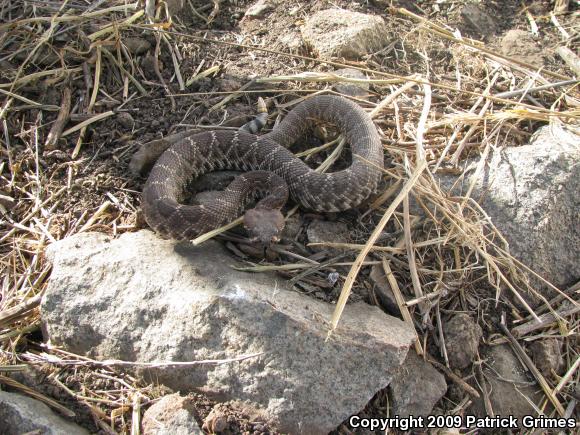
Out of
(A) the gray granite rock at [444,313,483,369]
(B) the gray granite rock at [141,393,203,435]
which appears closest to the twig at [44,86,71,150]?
(B) the gray granite rock at [141,393,203,435]

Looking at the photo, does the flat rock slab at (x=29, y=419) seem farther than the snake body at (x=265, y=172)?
No

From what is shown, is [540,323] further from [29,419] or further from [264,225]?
[29,419]

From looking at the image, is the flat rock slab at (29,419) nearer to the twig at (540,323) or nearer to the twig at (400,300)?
the twig at (400,300)

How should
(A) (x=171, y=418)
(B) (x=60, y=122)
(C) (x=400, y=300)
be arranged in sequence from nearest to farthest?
1. (A) (x=171, y=418)
2. (C) (x=400, y=300)
3. (B) (x=60, y=122)

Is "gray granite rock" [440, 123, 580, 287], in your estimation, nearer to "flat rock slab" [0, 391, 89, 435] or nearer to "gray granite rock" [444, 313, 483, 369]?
"gray granite rock" [444, 313, 483, 369]

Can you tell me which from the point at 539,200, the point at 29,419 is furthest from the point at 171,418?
the point at 539,200

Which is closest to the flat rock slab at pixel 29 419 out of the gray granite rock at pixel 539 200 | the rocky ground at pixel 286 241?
the rocky ground at pixel 286 241

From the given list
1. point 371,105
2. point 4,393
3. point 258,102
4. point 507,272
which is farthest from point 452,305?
point 4,393
